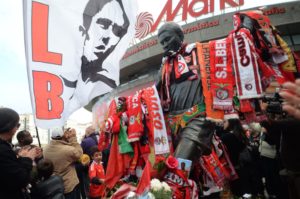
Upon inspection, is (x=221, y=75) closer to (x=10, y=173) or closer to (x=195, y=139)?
(x=195, y=139)

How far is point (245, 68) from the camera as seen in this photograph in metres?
2.63

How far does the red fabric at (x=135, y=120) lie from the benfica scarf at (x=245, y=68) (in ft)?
3.24

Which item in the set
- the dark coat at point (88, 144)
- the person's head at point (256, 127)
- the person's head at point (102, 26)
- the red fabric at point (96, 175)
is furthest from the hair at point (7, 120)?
the person's head at point (256, 127)

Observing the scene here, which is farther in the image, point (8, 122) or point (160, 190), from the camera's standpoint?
point (8, 122)

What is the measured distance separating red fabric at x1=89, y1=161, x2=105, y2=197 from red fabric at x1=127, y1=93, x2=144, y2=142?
2.53m

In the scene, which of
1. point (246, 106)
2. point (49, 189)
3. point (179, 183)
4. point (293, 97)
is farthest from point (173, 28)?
point (49, 189)

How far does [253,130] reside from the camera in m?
5.37

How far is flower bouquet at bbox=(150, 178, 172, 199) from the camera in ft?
7.63

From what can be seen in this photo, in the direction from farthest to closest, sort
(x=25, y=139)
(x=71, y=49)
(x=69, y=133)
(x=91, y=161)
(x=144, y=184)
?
(x=91, y=161), (x=69, y=133), (x=25, y=139), (x=71, y=49), (x=144, y=184)

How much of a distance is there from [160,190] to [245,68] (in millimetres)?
1234

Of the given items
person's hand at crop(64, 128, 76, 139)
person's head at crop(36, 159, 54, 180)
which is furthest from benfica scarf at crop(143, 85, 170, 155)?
person's hand at crop(64, 128, 76, 139)

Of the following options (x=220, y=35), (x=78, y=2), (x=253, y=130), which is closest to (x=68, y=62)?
(x=78, y=2)

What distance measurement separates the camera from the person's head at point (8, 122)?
258 cm

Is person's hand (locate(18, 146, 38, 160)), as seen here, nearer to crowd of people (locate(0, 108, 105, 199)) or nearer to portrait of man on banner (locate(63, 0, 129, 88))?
crowd of people (locate(0, 108, 105, 199))
